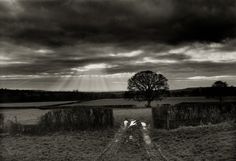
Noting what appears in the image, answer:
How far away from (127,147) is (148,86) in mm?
46034

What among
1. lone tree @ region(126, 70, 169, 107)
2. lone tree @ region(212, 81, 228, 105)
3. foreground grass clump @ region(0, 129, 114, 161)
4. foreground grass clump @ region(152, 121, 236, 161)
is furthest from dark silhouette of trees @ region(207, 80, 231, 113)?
foreground grass clump @ region(0, 129, 114, 161)

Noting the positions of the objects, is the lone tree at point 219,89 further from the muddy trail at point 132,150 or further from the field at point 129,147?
the muddy trail at point 132,150

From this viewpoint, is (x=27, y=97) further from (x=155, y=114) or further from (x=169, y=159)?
(x=169, y=159)

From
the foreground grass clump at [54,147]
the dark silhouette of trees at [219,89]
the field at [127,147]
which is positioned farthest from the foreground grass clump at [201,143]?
the dark silhouette of trees at [219,89]

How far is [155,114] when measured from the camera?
25.3 meters

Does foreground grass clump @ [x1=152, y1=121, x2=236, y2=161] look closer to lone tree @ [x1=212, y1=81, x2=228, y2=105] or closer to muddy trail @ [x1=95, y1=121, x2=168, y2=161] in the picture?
muddy trail @ [x1=95, y1=121, x2=168, y2=161]

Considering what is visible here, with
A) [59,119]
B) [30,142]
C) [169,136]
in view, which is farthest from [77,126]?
[169,136]

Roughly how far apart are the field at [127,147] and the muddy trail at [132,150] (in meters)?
0.05

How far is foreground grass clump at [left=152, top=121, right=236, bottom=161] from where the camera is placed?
1269 cm

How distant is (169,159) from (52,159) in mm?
5905

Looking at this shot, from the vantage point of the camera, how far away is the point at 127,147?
1579 centimetres

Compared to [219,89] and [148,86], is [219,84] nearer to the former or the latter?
[219,89]

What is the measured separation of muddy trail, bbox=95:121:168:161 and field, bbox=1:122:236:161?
5 cm

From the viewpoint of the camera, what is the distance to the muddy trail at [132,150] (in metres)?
13.2
